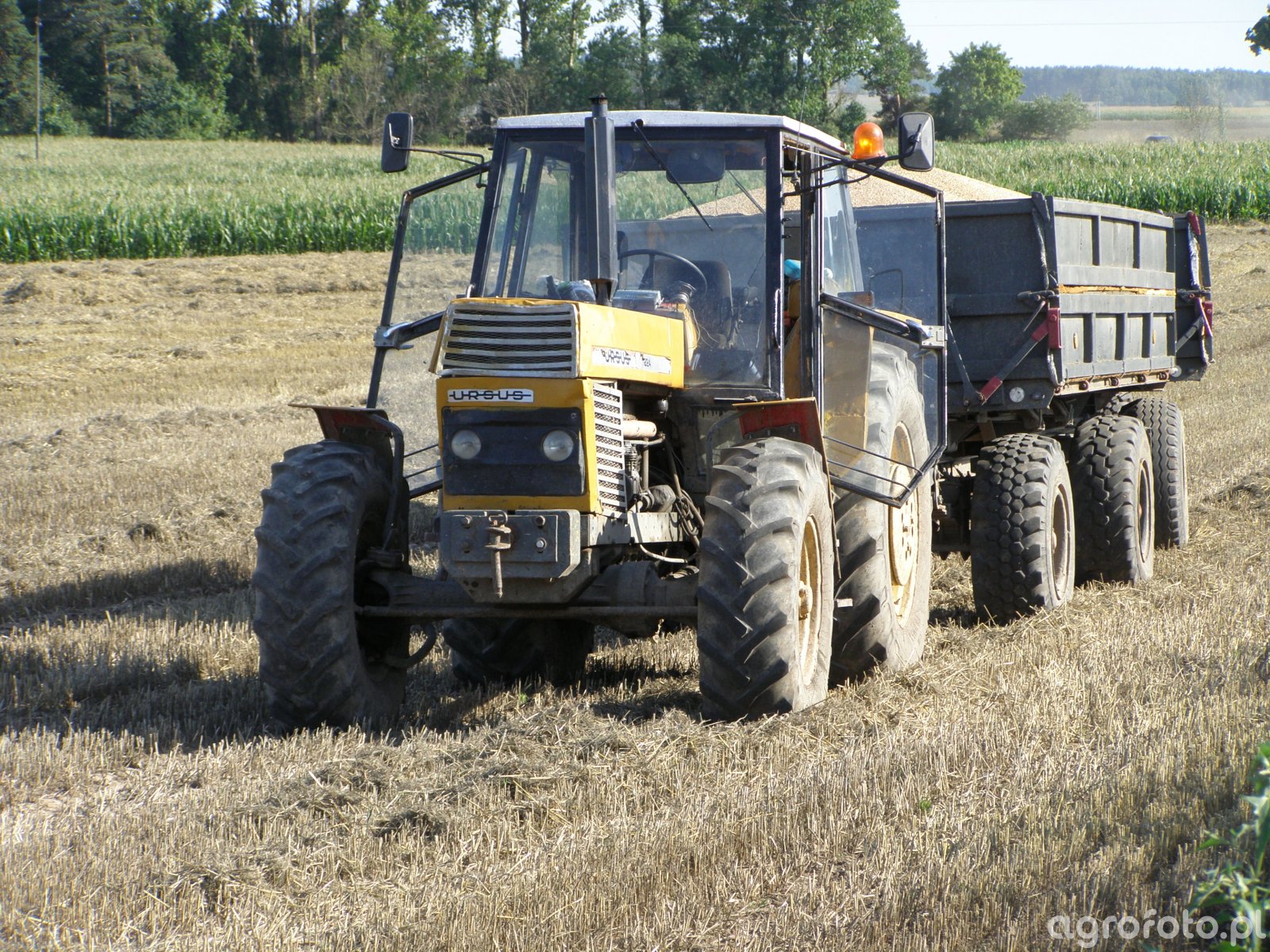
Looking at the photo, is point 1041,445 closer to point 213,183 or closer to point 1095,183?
point 1095,183

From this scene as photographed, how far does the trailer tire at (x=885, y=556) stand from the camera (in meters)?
5.79

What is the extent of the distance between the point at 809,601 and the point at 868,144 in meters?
1.85

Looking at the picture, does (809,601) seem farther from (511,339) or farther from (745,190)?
Answer: (745,190)

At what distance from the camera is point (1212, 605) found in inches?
271

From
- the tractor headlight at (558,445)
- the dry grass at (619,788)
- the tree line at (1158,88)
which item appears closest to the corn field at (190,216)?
the dry grass at (619,788)

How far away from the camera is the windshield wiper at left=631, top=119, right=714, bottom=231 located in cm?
555

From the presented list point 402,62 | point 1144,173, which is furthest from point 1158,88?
point 1144,173

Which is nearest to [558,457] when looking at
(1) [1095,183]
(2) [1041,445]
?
(2) [1041,445]

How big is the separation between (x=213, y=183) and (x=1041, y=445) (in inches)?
1303

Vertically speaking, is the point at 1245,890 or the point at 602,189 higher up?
the point at 602,189

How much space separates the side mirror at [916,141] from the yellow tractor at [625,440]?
15 millimetres

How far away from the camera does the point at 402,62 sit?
216 ft

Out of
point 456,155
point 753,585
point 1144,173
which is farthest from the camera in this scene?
point 1144,173

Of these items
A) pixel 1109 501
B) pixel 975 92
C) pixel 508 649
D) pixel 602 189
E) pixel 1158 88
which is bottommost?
pixel 508 649
